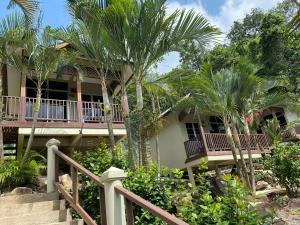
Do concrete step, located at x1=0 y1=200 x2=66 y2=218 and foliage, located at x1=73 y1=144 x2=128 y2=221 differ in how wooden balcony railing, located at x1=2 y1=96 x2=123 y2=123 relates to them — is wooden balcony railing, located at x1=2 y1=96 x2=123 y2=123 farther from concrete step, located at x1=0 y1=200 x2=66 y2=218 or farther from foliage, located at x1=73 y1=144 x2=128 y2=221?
concrete step, located at x1=0 y1=200 x2=66 y2=218

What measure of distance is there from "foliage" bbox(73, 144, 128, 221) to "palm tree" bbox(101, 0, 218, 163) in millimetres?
1385

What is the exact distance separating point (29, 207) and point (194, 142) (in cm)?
1045

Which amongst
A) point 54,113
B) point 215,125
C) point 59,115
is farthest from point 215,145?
point 54,113

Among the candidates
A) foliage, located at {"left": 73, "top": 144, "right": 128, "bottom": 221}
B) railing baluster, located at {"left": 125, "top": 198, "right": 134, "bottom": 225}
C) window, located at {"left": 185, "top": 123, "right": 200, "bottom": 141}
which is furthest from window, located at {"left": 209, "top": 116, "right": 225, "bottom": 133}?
railing baluster, located at {"left": 125, "top": 198, "right": 134, "bottom": 225}

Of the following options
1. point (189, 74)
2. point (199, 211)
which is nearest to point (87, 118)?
point (189, 74)

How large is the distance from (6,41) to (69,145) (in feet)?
15.6

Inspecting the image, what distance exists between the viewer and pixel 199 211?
13.0ft

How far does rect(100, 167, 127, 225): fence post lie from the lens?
130 inches

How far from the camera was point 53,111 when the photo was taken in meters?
10.5

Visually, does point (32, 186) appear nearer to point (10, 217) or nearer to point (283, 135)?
point (10, 217)

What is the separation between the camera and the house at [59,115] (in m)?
9.74

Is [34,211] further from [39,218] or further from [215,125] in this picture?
[215,125]

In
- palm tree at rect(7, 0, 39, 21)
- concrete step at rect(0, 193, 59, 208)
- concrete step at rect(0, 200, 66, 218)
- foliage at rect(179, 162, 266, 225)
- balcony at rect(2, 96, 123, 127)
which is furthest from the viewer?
balcony at rect(2, 96, 123, 127)

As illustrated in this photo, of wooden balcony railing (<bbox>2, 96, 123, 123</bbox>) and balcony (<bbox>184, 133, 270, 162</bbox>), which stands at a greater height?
wooden balcony railing (<bbox>2, 96, 123, 123</bbox>)
